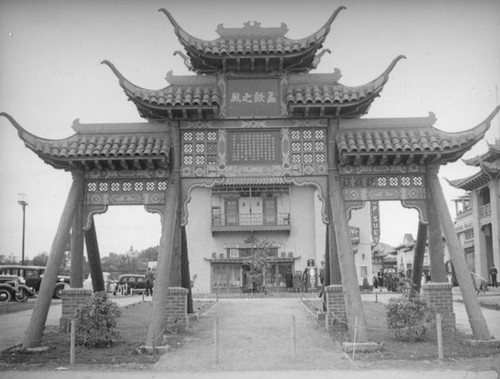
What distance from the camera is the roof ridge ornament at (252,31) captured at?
46.5 ft

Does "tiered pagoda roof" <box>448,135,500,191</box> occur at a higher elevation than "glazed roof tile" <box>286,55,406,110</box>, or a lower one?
higher

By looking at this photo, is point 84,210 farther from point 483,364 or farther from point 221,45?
point 483,364

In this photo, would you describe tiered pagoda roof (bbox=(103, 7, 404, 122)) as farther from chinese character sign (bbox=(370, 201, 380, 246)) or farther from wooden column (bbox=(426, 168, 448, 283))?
chinese character sign (bbox=(370, 201, 380, 246))

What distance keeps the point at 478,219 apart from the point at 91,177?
124 feet

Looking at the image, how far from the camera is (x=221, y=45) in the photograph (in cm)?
1368

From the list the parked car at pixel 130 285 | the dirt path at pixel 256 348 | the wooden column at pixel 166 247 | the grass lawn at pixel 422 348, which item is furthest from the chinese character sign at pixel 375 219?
the wooden column at pixel 166 247

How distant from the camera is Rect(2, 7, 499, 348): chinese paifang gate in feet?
43.0

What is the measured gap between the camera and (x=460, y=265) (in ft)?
41.6

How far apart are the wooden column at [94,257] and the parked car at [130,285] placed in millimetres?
28677

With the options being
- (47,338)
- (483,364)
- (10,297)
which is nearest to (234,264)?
(10,297)

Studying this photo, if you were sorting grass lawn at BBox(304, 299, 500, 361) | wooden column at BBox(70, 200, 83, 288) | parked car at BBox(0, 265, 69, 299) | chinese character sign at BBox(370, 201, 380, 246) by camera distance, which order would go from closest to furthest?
grass lawn at BBox(304, 299, 500, 361)
wooden column at BBox(70, 200, 83, 288)
parked car at BBox(0, 265, 69, 299)
chinese character sign at BBox(370, 201, 380, 246)

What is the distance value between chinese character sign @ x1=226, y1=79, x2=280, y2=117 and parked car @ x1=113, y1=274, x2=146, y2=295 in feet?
104

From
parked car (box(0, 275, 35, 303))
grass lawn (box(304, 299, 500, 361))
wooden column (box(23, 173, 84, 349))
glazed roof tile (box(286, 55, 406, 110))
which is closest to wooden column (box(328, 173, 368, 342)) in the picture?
grass lawn (box(304, 299, 500, 361))

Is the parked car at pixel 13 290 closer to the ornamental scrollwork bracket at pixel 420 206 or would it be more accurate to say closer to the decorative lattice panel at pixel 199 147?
the decorative lattice panel at pixel 199 147
